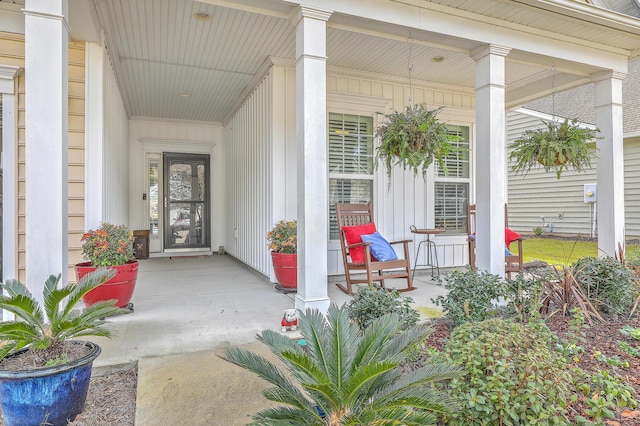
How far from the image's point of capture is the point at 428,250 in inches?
207

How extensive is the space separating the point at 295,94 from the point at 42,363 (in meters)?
3.58

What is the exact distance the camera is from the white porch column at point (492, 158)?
136 inches

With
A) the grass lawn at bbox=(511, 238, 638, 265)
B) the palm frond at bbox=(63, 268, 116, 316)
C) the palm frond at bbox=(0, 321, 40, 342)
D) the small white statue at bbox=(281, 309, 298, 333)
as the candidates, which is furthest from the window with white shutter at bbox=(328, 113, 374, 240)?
the grass lawn at bbox=(511, 238, 638, 265)

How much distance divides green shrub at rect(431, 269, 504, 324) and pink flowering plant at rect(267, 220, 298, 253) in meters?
1.84

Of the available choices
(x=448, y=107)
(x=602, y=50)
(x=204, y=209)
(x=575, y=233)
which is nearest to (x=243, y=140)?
(x=204, y=209)

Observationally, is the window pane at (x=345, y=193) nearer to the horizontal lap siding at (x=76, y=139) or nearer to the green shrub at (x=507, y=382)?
the horizontal lap siding at (x=76, y=139)

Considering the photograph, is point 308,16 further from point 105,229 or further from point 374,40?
point 105,229

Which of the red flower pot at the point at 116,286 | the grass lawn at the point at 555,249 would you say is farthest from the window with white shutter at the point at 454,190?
the red flower pot at the point at 116,286

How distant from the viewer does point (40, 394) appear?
5.16 feet

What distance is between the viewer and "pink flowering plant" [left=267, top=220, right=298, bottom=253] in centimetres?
407

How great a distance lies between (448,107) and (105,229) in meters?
4.65

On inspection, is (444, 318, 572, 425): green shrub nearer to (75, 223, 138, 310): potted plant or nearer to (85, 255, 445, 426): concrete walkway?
(85, 255, 445, 426): concrete walkway

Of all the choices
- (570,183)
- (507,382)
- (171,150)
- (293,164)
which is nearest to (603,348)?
(507,382)

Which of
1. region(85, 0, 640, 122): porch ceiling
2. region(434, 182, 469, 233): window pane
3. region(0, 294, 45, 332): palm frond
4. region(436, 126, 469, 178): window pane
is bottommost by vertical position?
region(0, 294, 45, 332): palm frond
